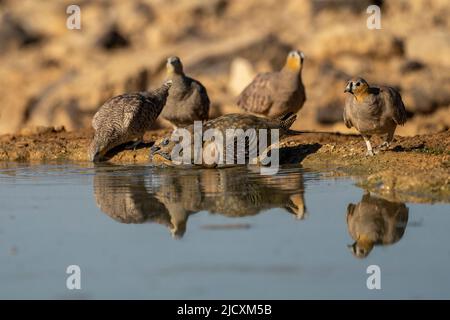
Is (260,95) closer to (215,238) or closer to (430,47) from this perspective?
(215,238)

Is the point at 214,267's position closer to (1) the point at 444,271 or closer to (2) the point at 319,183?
(1) the point at 444,271

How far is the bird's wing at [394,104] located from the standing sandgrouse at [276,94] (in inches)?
104

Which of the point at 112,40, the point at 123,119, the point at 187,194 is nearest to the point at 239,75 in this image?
the point at 112,40

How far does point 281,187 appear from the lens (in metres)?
9.56

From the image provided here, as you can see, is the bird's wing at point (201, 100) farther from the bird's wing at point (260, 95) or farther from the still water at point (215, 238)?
the still water at point (215, 238)

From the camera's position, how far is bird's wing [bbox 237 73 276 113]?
14133 millimetres

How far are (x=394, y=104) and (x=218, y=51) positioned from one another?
13.3 m

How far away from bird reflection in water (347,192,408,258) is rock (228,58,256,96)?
13518 millimetres

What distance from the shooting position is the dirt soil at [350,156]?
29.4 ft

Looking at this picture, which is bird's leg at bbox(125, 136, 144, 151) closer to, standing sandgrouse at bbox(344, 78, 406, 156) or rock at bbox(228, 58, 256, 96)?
standing sandgrouse at bbox(344, 78, 406, 156)

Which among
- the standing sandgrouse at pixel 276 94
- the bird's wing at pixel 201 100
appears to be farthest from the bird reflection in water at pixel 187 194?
the standing sandgrouse at pixel 276 94

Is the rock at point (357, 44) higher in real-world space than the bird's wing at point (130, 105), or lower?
higher

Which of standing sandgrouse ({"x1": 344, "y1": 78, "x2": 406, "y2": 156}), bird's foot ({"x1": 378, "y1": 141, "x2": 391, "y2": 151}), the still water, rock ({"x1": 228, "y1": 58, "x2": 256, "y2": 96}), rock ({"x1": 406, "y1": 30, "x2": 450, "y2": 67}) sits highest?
rock ({"x1": 406, "y1": 30, "x2": 450, "y2": 67})

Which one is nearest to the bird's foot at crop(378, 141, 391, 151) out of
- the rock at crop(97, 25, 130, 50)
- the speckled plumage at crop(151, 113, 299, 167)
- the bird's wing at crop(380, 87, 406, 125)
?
the bird's wing at crop(380, 87, 406, 125)
